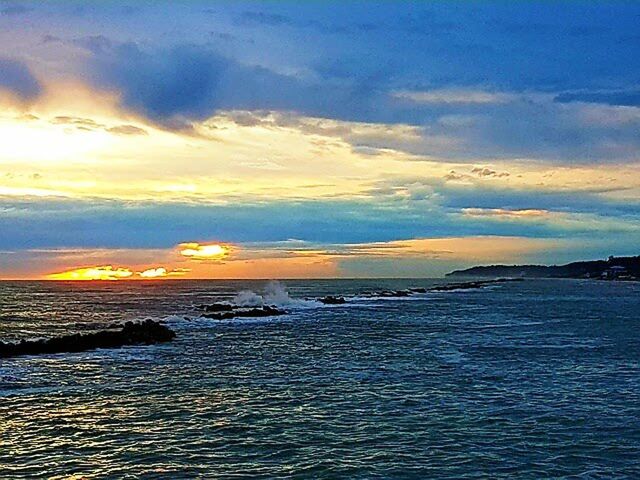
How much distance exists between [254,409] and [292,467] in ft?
23.2

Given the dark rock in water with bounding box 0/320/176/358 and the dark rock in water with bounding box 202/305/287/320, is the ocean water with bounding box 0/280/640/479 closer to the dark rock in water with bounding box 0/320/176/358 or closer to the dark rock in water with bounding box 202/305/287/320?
the dark rock in water with bounding box 0/320/176/358

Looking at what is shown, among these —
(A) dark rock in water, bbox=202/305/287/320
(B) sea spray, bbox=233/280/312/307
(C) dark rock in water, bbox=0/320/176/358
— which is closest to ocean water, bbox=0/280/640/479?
(C) dark rock in water, bbox=0/320/176/358

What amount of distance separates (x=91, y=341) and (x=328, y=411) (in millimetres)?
26757

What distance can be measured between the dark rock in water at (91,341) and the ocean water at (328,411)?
8.00 feet

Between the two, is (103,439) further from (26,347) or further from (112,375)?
(26,347)

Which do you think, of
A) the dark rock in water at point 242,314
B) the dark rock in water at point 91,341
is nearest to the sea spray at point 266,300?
→ the dark rock in water at point 242,314

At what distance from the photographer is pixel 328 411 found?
23.5 metres

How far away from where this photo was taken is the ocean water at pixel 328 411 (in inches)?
690

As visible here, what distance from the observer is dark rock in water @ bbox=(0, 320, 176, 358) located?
41.5 m

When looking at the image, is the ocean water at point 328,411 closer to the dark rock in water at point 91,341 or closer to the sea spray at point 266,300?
the dark rock in water at point 91,341

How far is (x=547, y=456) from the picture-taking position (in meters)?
18.1

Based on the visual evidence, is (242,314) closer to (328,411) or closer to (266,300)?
(266,300)

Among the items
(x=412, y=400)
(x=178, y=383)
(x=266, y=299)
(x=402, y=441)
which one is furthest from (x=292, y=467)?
(x=266, y=299)

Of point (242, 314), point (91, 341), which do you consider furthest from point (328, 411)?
point (242, 314)
